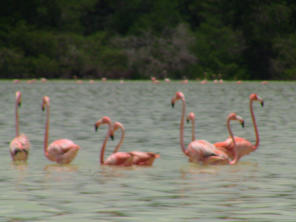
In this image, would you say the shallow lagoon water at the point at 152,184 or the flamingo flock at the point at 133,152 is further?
the flamingo flock at the point at 133,152

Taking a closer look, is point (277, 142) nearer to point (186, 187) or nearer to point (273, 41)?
point (186, 187)

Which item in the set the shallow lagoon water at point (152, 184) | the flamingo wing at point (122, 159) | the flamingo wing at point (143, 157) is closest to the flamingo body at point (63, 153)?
the shallow lagoon water at point (152, 184)

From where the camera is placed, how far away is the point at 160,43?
63.0 metres

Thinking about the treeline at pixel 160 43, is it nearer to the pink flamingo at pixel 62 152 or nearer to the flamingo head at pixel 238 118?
the pink flamingo at pixel 62 152

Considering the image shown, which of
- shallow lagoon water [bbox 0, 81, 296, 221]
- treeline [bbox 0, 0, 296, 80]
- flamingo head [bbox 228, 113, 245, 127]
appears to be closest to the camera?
shallow lagoon water [bbox 0, 81, 296, 221]

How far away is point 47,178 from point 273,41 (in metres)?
52.2

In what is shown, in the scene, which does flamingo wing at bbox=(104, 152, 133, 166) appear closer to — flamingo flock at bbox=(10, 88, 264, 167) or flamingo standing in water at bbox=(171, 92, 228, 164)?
flamingo flock at bbox=(10, 88, 264, 167)

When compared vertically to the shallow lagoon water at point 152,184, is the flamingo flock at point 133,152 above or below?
above

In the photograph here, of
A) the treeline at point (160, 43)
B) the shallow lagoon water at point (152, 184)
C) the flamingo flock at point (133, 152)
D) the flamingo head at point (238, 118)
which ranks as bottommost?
the shallow lagoon water at point (152, 184)

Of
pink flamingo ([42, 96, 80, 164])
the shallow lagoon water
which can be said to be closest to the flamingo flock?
pink flamingo ([42, 96, 80, 164])

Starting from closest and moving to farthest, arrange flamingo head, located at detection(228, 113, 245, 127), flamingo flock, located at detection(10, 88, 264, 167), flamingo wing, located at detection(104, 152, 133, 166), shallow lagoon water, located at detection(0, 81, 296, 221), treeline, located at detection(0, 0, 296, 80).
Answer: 1. shallow lagoon water, located at detection(0, 81, 296, 221)
2. flamingo wing, located at detection(104, 152, 133, 166)
3. flamingo flock, located at detection(10, 88, 264, 167)
4. flamingo head, located at detection(228, 113, 245, 127)
5. treeline, located at detection(0, 0, 296, 80)

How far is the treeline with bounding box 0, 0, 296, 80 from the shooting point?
59.7 meters

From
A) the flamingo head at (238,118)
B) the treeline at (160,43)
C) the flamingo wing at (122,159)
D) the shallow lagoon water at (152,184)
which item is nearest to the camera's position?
the shallow lagoon water at (152,184)

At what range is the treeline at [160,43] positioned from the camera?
196 feet
